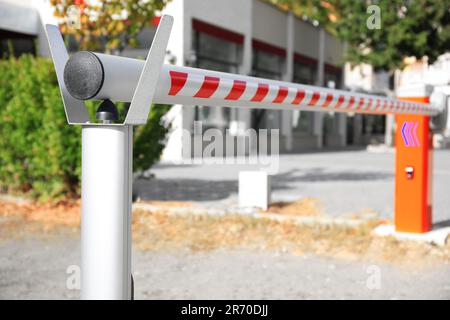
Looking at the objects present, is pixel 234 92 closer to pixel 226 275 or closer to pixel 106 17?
pixel 226 275

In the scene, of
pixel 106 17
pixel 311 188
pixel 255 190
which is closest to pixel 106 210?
pixel 255 190

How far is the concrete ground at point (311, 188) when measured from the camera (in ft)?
27.5

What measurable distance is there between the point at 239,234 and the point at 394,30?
21971 mm

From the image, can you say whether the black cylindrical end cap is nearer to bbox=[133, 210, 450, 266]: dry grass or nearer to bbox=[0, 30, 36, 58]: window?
bbox=[133, 210, 450, 266]: dry grass

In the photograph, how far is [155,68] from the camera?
1711mm

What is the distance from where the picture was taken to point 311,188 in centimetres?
1070

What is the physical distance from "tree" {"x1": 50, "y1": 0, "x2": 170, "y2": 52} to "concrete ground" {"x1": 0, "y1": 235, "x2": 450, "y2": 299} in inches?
197

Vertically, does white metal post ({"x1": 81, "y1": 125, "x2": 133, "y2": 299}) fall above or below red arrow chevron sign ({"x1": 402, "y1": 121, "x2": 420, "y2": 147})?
below

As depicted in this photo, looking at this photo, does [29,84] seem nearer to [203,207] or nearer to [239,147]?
[203,207]

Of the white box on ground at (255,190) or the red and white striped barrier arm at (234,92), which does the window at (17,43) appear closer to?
the white box on ground at (255,190)

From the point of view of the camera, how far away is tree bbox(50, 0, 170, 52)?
943 cm

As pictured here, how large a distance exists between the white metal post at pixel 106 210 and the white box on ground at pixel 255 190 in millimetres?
5833

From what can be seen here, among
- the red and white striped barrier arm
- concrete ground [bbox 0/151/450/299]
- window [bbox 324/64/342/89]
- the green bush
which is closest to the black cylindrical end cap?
the red and white striped barrier arm

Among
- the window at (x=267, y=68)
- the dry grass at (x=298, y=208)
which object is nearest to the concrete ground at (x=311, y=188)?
the dry grass at (x=298, y=208)
